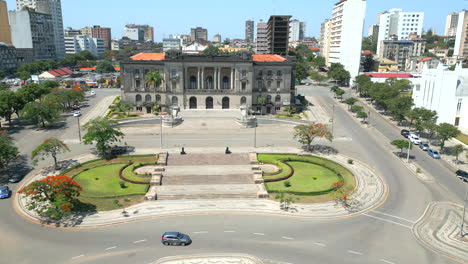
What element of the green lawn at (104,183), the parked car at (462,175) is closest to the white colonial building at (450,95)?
the parked car at (462,175)

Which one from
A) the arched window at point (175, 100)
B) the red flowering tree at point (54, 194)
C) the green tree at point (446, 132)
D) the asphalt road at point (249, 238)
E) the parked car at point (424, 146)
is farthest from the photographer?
the arched window at point (175, 100)

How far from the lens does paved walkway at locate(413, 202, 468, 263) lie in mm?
40312

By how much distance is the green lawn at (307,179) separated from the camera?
56.3 m

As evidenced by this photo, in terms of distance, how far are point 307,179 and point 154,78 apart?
5891 cm

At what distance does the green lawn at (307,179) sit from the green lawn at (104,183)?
22.6m

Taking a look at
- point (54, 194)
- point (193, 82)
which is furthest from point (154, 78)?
point (54, 194)

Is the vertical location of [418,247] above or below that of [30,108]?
below

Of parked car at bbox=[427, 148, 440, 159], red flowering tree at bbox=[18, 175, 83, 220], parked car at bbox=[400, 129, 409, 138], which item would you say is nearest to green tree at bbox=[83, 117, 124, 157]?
red flowering tree at bbox=[18, 175, 83, 220]

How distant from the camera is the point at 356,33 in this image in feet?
564

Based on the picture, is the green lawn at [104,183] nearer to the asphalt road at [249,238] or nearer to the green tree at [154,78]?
the asphalt road at [249,238]

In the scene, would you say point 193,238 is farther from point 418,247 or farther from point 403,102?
point 403,102

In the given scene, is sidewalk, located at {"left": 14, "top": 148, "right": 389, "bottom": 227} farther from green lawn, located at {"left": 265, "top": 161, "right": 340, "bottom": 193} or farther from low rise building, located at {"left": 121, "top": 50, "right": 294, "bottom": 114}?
low rise building, located at {"left": 121, "top": 50, "right": 294, "bottom": 114}

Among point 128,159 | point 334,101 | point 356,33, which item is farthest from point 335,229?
point 356,33

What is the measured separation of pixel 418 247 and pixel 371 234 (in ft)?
17.7
